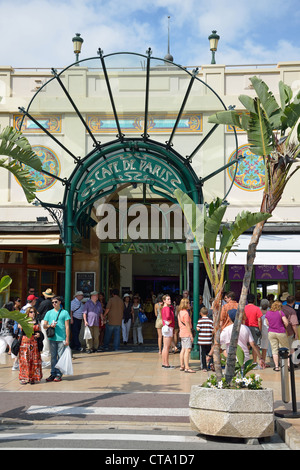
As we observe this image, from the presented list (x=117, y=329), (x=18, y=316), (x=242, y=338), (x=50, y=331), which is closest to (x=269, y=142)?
(x=18, y=316)

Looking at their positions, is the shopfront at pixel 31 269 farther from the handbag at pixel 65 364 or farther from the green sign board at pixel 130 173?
the handbag at pixel 65 364

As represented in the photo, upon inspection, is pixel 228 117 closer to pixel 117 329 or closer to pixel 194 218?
pixel 194 218

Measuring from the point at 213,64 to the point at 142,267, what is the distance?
9.45m

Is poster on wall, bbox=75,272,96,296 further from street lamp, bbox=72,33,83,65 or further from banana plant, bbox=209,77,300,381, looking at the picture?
banana plant, bbox=209,77,300,381

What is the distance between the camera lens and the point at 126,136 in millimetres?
18719

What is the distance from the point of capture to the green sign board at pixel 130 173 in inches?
581

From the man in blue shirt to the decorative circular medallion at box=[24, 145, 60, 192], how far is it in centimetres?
825

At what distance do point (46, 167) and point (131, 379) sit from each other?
385 inches

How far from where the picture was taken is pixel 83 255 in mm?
18516

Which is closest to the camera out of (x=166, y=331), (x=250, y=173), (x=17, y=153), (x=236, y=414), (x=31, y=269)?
(x=236, y=414)

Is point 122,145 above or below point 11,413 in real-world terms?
above

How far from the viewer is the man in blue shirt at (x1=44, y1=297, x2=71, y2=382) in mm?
11008
